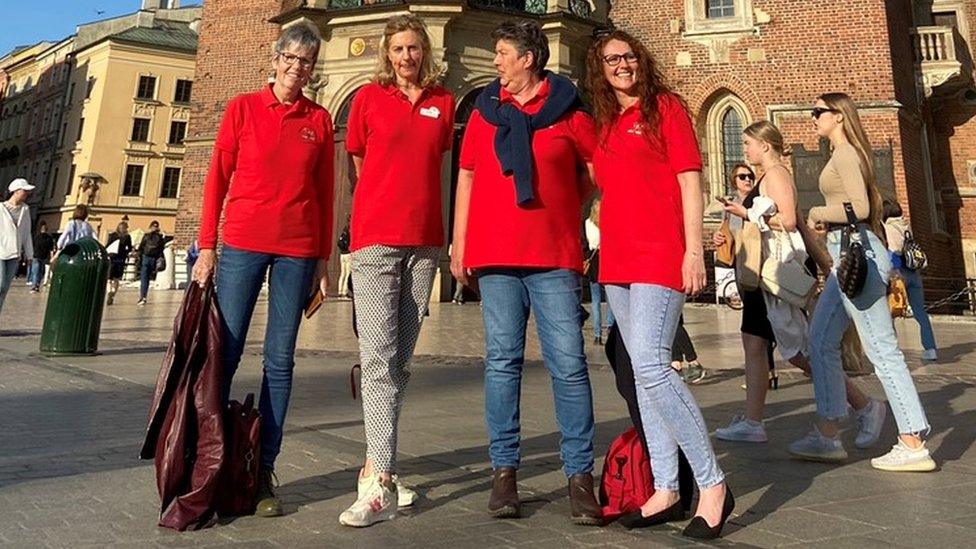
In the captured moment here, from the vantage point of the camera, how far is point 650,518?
2.94 m

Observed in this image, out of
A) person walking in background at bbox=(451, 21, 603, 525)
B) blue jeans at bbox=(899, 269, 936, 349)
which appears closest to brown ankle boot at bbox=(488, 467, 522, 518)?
person walking in background at bbox=(451, 21, 603, 525)

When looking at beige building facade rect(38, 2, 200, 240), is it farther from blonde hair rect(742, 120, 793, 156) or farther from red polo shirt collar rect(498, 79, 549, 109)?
red polo shirt collar rect(498, 79, 549, 109)

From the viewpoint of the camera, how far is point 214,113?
71.0ft

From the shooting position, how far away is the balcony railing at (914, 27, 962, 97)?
1920 cm

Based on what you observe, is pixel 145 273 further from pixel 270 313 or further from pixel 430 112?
pixel 430 112

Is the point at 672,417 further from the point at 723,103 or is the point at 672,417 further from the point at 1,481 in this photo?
the point at 723,103

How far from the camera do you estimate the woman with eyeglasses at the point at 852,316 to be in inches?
156

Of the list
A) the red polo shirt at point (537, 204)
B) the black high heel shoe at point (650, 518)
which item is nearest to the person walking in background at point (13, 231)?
the red polo shirt at point (537, 204)

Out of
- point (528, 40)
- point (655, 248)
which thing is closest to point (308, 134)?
point (528, 40)

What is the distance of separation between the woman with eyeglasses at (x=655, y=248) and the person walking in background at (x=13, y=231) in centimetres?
907

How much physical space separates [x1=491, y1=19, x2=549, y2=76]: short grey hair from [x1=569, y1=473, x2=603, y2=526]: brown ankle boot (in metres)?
1.82

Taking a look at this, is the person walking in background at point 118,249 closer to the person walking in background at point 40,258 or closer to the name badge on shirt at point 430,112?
the person walking in background at point 40,258

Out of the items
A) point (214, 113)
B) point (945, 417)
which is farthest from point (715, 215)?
point (214, 113)

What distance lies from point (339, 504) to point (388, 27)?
2.19 metres
